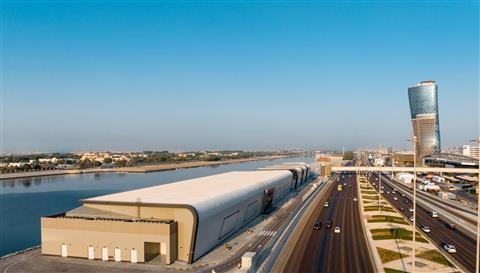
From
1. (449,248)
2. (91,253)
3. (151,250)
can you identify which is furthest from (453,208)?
(91,253)

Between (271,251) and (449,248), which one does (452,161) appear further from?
(271,251)

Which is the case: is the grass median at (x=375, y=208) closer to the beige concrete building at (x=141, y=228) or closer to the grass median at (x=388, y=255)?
the grass median at (x=388, y=255)

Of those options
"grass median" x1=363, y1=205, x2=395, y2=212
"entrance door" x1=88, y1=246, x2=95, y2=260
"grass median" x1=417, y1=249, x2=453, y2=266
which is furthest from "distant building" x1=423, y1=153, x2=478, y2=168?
"entrance door" x1=88, y1=246, x2=95, y2=260

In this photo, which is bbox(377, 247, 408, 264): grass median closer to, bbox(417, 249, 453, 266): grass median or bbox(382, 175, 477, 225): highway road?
bbox(417, 249, 453, 266): grass median

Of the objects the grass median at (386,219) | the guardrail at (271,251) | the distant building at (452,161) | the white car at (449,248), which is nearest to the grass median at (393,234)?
the white car at (449,248)

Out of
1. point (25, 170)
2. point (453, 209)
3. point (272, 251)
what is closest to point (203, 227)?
point (272, 251)

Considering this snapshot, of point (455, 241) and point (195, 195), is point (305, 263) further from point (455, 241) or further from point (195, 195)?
point (455, 241)
